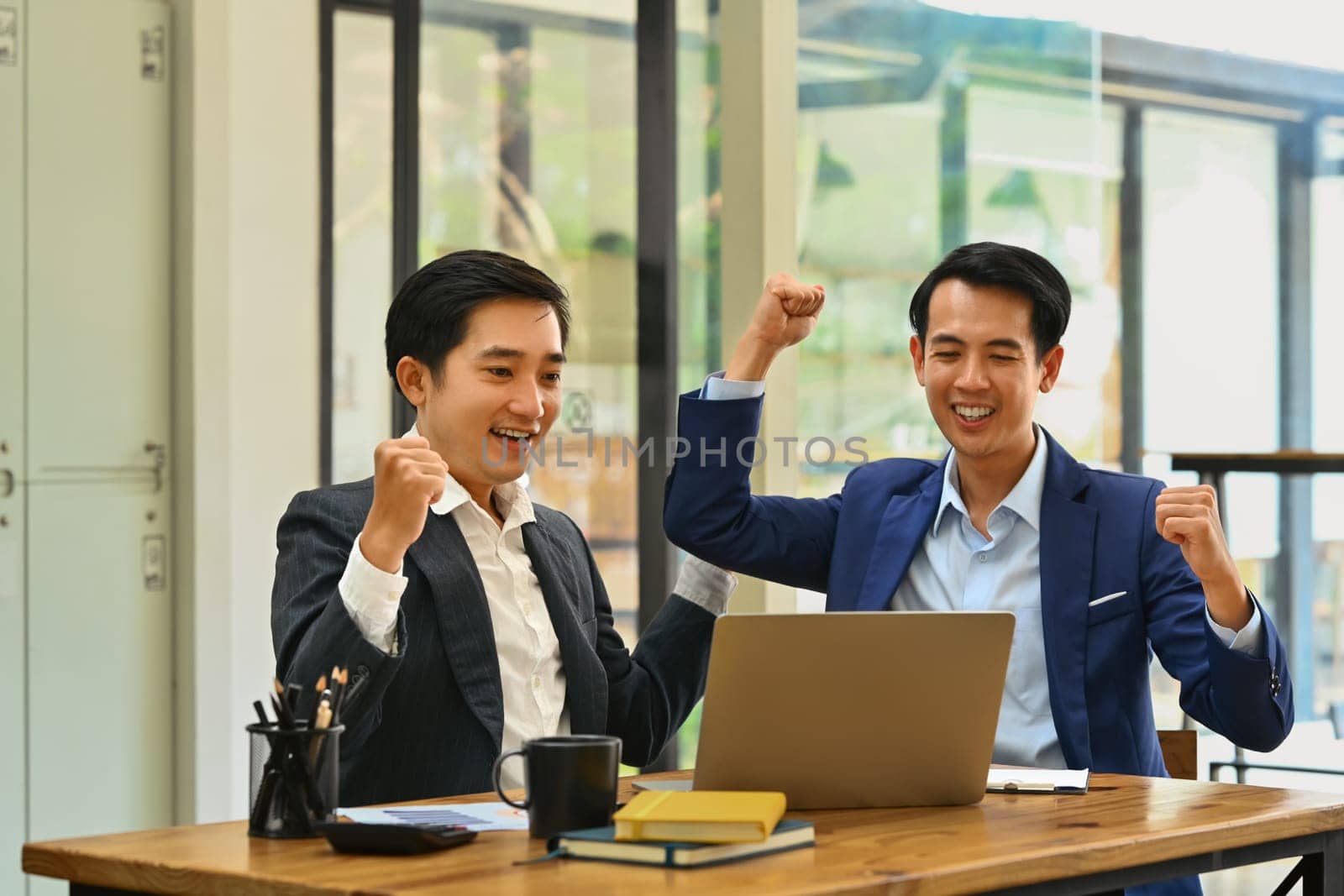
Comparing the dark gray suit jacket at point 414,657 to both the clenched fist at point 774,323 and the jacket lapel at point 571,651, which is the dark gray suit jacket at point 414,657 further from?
the clenched fist at point 774,323

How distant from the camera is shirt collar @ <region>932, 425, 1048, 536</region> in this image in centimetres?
244

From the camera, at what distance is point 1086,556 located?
7.80 feet

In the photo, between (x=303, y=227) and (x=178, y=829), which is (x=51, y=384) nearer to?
(x=303, y=227)

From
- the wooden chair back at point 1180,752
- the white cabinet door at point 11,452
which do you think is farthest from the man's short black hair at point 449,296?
the white cabinet door at point 11,452

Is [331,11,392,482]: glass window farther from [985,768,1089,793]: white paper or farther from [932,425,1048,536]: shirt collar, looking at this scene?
[985,768,1089,793]: white paper

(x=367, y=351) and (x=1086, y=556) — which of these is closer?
(x=1086, y=556)

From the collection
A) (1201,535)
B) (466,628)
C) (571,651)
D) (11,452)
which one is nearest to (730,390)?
(571,651)

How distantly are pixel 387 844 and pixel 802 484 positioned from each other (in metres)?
3.10

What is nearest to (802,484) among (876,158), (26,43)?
(876,158)

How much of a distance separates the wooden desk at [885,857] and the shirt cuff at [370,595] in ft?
0.81

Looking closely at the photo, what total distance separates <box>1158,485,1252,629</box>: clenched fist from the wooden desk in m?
0.27

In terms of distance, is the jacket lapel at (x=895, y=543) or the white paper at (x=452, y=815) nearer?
the white paper at (x=452, y=815)

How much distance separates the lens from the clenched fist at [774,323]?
253 cm

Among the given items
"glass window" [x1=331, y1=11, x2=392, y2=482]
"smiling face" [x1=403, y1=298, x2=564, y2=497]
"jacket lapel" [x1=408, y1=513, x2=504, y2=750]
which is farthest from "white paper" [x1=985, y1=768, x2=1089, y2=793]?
"glass window" [x1=331, y1=11, x2=392, y2=482]
